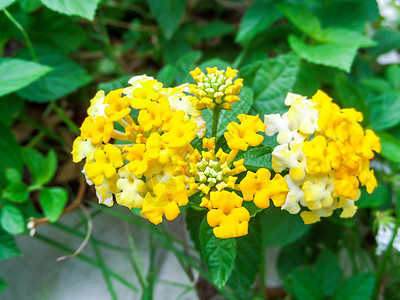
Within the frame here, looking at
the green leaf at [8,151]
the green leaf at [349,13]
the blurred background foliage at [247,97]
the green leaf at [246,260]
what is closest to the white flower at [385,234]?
the blurred background foliage at [247,97]

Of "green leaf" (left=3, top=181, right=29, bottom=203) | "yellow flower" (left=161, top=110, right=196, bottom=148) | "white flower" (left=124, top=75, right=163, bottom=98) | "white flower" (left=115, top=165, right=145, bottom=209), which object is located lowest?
"green leaf" (left=3, top=181, right=29, bottom=203)

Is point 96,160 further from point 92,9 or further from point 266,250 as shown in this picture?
point 266,250

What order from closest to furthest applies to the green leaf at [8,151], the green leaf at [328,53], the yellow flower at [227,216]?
the yellow flower at [227,216] → the green leaf at [328,53] → the green leaf at [8,151]

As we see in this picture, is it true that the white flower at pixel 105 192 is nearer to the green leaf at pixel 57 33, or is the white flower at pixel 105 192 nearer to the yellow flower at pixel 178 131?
the yellow flower at pixel 178 131

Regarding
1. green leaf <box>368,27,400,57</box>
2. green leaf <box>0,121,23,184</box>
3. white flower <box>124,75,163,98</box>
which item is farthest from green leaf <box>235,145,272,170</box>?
green leaf <box>368,27,400,57</box>

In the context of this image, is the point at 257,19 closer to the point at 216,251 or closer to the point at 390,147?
the point at 390,147

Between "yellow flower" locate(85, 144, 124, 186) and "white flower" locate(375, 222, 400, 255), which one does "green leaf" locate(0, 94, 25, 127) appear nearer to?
"yellow flower" locate(85, 144, 124, 186)
